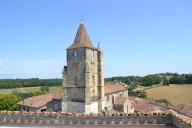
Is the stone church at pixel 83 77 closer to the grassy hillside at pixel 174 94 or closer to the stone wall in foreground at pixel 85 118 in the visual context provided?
the stone wall in foreground at pixel 85 118

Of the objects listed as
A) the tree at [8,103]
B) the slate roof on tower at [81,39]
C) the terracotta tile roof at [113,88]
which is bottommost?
the tree at [8,103]

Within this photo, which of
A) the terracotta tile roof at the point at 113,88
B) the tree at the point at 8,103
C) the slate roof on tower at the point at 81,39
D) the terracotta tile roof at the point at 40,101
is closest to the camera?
the slate roof on tower at the point at 81,39

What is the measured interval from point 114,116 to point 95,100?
4077cm

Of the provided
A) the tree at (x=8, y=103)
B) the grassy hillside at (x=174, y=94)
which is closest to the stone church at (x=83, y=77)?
the tree at (x=8, y=103)

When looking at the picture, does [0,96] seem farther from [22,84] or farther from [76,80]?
[22,84]

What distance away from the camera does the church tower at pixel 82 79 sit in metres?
52.6

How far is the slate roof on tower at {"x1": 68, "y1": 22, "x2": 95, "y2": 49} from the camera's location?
53888 millimetres

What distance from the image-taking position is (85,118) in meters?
14.2

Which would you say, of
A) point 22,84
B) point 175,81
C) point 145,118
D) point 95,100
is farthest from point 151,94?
point 145,118

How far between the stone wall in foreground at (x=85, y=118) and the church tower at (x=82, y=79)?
3663cm

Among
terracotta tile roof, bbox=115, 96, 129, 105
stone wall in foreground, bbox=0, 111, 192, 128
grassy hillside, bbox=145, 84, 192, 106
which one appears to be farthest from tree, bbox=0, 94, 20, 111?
stone wall in foreground, bbox=0, 111, 192, 128

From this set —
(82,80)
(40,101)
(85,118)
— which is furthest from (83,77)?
(85,118)

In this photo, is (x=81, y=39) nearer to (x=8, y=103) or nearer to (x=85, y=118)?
(x=8, y=103)

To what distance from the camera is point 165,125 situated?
1366 centimetres
